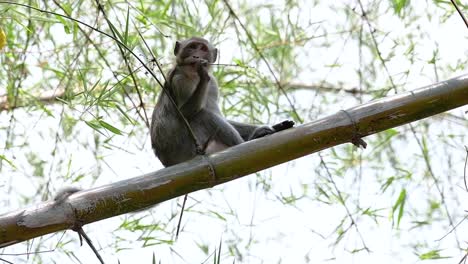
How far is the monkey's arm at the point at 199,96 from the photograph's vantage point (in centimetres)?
522

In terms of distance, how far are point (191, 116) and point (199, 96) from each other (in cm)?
25

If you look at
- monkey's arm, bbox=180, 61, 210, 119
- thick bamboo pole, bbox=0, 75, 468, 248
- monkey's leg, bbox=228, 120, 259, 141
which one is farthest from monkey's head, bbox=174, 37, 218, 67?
thick bamboo pole, bbox=0, 75, 468, 248

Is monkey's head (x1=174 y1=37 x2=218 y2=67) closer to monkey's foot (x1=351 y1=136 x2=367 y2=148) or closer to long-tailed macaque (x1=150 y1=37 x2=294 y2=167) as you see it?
long-tailed macaque (x1=150 y1=37 x2=294 y2=167)

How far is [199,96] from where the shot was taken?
5441 millimetres

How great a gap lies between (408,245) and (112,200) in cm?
418

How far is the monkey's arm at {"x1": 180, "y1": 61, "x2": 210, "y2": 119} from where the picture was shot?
5.22 meters

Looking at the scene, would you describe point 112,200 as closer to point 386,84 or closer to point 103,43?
point 103,43

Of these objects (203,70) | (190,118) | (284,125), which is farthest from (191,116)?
(284,125)

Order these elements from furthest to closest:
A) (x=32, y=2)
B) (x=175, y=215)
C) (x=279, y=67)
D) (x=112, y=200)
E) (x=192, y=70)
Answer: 1. (x=279, y=67)
2. (x=175, y=215)
3. (x=192, y=70)
4. (x=32, y=2)
5. (x=112, y=200)

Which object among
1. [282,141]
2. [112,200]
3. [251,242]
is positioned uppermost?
[251,242]

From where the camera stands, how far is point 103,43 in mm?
6098

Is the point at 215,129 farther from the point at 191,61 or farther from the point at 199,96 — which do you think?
the point at 191,61

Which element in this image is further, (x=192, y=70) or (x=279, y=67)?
(x=279, y=67)

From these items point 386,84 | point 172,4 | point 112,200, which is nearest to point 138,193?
point 112,200
